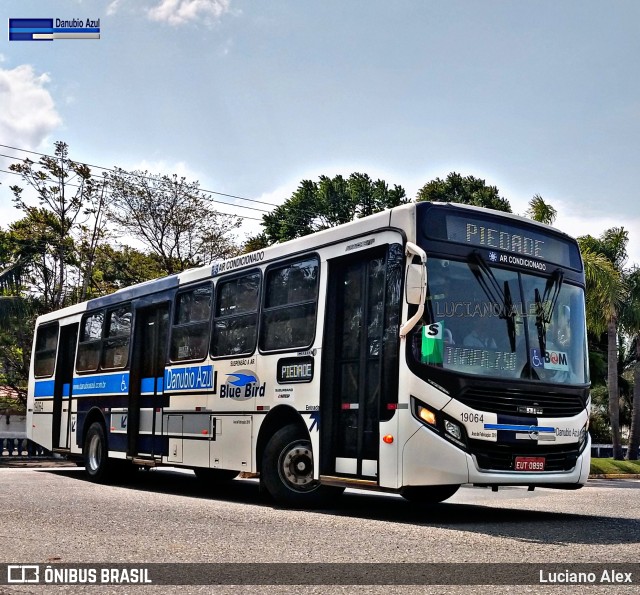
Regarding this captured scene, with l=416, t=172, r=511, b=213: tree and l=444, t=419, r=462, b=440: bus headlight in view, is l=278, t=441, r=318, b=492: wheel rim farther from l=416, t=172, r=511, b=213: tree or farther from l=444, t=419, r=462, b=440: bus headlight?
l=416, t=172, r=511, b=213: tree

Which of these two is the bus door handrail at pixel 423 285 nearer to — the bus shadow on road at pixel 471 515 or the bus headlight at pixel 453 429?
the bus headlight at pixel 453 429

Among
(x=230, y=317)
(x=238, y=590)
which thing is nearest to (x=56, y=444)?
(x=230, y=317)

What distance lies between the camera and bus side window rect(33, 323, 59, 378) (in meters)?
20.0

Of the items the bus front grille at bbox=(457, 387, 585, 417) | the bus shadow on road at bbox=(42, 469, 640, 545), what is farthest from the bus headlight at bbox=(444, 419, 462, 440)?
the bus shadow on road at bbox=(42, 469, 640, 545)

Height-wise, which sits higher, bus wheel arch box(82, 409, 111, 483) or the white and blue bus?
the white and blue bus

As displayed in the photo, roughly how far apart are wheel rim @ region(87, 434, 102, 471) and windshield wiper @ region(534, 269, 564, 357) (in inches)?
375

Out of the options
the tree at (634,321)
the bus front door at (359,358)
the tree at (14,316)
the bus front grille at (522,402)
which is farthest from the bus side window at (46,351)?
the tree at (634,321)

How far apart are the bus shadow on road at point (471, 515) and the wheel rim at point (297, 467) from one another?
0.36m

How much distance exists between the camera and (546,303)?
1105 centimetres

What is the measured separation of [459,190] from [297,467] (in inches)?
1651

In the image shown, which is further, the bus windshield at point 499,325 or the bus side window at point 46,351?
the bus side window at point 46,351

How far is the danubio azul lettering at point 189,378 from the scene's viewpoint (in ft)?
45.9

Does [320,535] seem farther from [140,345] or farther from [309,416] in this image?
[140,345]

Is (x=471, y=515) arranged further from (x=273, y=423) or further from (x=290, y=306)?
(x=290, y=306)
